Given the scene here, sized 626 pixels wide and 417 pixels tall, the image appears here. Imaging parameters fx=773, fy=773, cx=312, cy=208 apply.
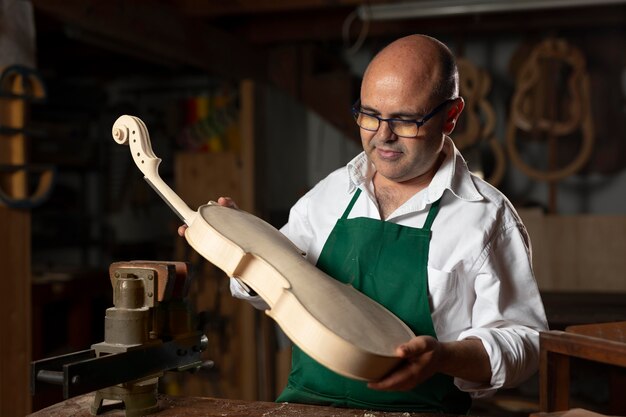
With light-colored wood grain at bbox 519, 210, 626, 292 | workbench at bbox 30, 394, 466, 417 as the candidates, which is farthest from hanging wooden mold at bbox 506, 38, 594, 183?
workbench at bbox 30, 394, 466, 417

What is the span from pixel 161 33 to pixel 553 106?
2.96 metres

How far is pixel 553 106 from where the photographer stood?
5766 millimetres

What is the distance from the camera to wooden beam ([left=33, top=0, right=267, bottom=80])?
3.89m

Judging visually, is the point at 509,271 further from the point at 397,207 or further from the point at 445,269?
the point at 397,207

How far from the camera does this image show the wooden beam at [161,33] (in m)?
3.89

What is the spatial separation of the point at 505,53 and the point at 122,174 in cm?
398

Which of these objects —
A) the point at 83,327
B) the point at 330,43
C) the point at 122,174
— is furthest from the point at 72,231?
the point at 330,43

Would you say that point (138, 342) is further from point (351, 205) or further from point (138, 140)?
point (351, 205)

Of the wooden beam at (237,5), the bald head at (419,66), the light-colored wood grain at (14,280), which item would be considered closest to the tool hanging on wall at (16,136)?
the light-colored wood grain at (14,280)

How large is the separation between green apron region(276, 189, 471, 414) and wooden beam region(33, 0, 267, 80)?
2.22 meters

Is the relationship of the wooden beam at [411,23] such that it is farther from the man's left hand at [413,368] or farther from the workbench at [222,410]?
the man's left hand at [413,368]

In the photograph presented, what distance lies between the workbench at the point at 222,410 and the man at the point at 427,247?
127 millimetres

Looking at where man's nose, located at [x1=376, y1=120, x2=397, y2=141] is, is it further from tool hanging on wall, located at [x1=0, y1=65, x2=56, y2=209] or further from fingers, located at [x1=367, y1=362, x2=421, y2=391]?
tool hanging on wall, located at [x1=0, y1=65, x2=56, y2=209]

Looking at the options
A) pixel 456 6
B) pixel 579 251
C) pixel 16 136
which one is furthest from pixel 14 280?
pixel 579 251
